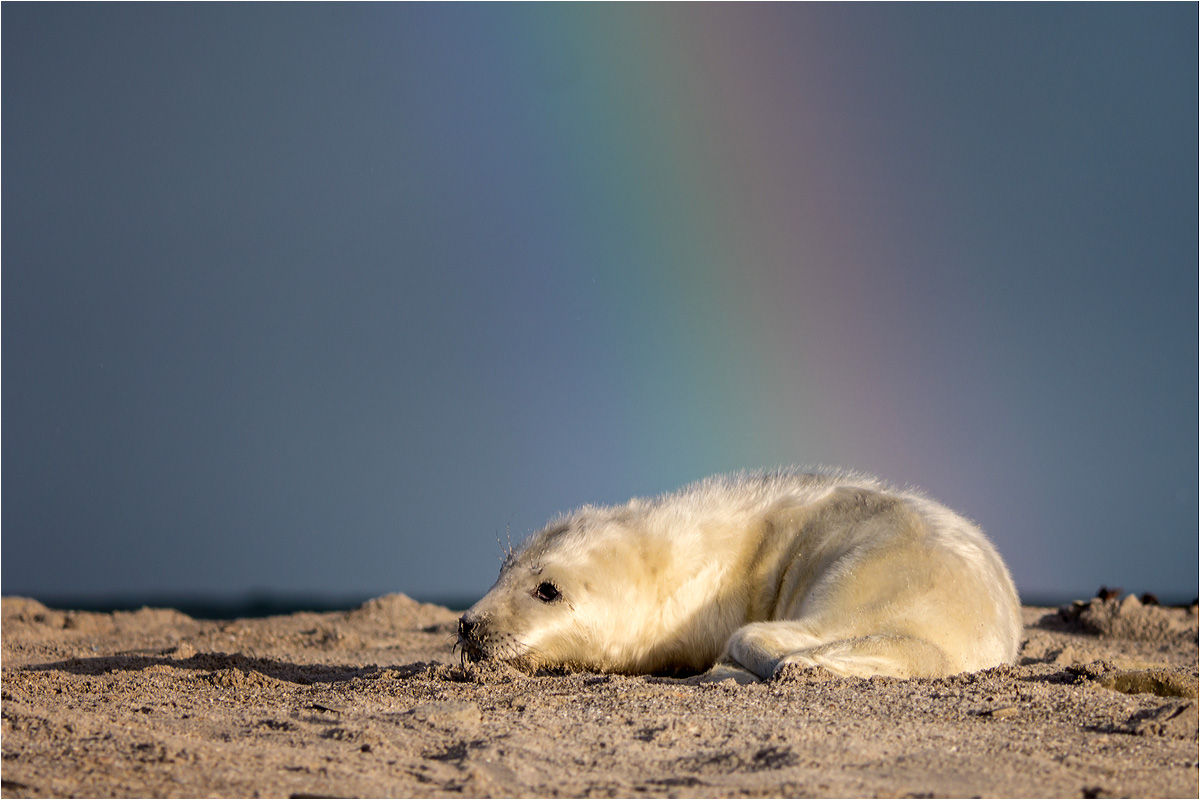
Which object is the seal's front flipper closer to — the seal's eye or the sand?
the sand

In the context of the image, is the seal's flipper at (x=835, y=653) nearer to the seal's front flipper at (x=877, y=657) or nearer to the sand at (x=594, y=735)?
the seal's front flipper at (x=877, y=657)

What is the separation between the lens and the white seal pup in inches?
201

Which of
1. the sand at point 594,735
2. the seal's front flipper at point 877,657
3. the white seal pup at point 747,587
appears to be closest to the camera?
the sand at point 594,735

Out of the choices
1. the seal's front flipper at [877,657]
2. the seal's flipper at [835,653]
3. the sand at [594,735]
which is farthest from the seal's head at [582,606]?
the seal's front flipper at [877,657]

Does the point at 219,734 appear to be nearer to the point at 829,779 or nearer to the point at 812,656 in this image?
the point at 829,779

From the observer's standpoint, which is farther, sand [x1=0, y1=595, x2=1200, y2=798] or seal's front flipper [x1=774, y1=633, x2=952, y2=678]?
seal's front flipper [x1=774, y1=633, x2=952, y2=678]

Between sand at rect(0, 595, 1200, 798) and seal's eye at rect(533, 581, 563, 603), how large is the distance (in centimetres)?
42

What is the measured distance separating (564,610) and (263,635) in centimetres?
573

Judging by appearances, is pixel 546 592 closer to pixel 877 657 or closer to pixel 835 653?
pixel 835 653

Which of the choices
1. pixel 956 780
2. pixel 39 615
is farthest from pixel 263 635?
pixel 956 780

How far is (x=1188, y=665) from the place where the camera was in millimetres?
8125

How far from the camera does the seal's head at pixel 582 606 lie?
18.3 ft

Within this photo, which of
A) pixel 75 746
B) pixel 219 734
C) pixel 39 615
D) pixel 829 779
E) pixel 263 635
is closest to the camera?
pixel 829 779

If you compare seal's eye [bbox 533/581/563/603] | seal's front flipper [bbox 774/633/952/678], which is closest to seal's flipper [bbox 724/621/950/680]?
seal's front flipper [bbox 774/633/952/678]
